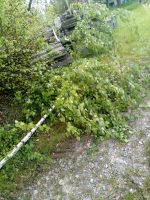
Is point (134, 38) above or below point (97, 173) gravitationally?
above

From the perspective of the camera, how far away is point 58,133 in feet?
19.5

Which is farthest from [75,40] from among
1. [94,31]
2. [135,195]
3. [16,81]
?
[135,195]

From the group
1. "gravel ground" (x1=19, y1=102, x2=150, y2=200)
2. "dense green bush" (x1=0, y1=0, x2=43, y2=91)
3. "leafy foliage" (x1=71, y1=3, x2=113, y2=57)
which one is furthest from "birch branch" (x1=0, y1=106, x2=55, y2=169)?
"leafy foliage" (x1=71, y1=3, x2=113, y2=57)

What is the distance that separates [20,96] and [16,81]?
0.95ft

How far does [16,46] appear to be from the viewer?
20.9 ft

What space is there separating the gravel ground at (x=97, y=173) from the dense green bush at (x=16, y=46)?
1.69 m

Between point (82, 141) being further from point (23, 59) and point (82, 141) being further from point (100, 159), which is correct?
point (23, 59)

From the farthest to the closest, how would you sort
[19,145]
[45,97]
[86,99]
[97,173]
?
1. [45,97]
2. [86,99]
3. [19,145]
4. [97,173]

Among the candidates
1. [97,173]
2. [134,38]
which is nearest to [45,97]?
[97,173]

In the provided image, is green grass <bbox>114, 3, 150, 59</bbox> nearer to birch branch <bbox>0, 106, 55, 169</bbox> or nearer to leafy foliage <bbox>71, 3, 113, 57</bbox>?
leafy foliage <bbox>71, 3, 113, 57</bbox>

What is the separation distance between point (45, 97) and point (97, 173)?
5.95 ft

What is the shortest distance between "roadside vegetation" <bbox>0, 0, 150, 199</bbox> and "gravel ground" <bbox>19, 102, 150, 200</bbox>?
0.64ft

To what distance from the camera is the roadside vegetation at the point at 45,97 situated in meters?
5.35

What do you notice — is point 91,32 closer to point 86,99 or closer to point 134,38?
point 134,38
